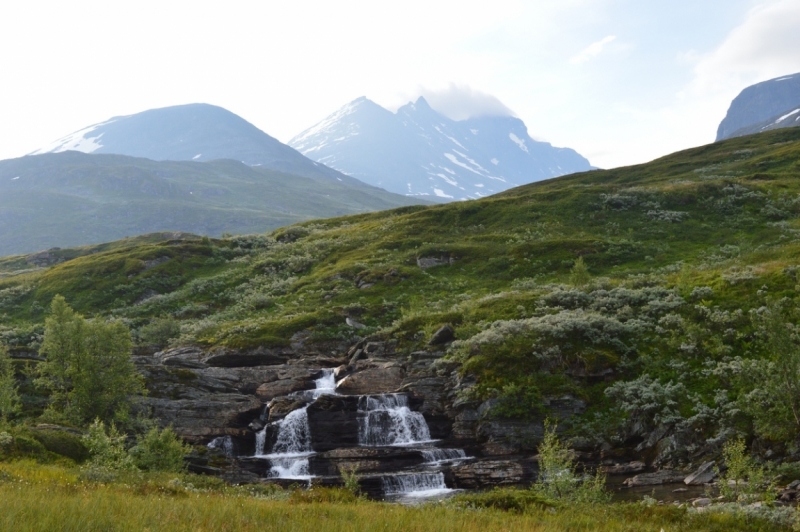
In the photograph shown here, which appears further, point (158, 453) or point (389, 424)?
point (389, 424)

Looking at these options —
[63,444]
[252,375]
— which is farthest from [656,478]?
[252,375]

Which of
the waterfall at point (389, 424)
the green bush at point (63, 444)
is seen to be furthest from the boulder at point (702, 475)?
the green bush at point (63, 444)

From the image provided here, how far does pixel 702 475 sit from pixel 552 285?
35139mm

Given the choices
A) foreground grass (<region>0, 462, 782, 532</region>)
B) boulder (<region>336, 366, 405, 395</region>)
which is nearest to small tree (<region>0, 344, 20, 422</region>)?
foreground grass (<region>0, 462, 782, 532</region>)

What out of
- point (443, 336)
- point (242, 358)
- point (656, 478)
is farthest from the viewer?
point (242, 358)

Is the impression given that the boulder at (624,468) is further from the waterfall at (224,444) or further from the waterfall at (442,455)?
the waterfall at (224,444)

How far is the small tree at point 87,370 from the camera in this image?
3456 cm

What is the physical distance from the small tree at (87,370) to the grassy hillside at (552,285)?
71.2ft

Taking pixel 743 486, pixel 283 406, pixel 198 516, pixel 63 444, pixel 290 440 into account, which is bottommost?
pixel 290 440

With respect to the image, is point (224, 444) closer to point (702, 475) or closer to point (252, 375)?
point (252, 375)

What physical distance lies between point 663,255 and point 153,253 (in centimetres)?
8393

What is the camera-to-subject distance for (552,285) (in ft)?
205

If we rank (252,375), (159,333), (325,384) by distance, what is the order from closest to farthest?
(325,384), (252,375), (159,333)

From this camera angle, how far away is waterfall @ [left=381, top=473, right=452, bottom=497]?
31302 millimetres
